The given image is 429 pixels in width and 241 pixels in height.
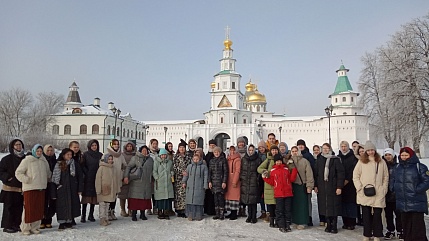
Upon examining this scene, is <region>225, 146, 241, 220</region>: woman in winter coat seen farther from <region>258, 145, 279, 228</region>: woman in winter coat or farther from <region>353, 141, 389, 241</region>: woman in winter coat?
<region>353, 141, 389, 241</region>: woman in winter coat

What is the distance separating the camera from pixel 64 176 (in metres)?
6.33

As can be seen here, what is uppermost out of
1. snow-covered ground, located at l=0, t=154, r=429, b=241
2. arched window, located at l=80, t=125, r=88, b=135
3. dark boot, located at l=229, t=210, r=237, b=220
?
arched window, located at l=80, t=125, r=88, b=135

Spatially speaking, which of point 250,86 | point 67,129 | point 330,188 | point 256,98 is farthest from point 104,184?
point 250,86

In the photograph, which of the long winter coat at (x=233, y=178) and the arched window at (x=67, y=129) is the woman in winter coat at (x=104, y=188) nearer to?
the long winter coat at (x=233, y=178)

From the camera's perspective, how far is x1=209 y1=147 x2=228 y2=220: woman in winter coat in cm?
Result: 729

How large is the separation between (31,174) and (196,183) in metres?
3.28

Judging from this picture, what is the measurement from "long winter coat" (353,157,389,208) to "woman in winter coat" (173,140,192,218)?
12.4ft

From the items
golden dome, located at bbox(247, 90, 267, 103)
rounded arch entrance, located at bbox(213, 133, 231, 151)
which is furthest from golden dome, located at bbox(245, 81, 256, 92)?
rounded arch entrance, located at bbox(213, 133, 231, 151)

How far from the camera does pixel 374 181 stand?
217 inches

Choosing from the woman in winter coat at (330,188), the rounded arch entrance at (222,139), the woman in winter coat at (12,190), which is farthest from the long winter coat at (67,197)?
the rounded arch entrance at (222,139)

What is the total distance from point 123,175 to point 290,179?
12.2ft

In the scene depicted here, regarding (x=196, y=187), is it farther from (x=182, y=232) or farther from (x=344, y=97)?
(x=344, y=97)

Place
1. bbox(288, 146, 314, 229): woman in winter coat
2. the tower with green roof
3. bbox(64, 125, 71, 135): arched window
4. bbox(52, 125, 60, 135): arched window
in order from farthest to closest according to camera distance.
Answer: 1. the tower with green roof
2. bbox(64, 125, 71, 135): arched window
3. bbox(52, 125, 60, 135): arched window
4. bbox(288, 146, 314, 229): woman in winter coat

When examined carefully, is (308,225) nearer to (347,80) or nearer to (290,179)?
→ (290,179)
